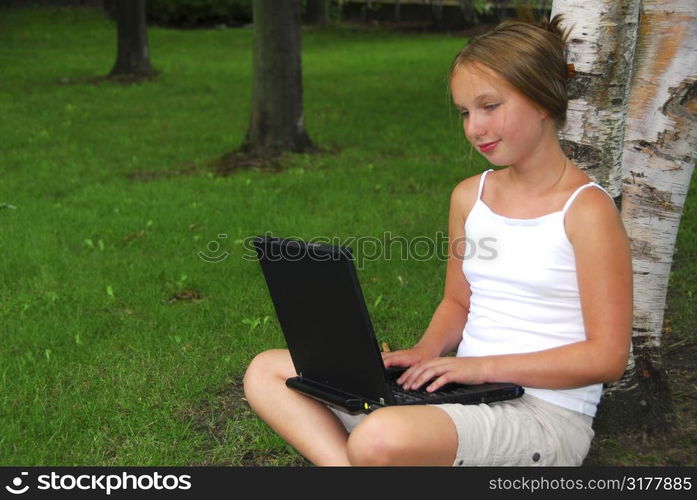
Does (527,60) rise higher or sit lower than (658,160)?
higher

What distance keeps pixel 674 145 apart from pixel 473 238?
4.98 feet

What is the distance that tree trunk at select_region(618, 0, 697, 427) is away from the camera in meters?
4.53

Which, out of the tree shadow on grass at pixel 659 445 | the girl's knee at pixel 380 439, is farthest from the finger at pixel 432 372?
the tree shadow on grass at pixel 659 445

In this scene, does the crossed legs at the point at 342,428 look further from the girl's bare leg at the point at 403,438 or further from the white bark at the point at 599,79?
the white bark at the point at 599,79

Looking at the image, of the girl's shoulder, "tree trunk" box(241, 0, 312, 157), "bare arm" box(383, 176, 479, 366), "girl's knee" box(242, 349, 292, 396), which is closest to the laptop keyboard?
"bare arm" box(383, 176, 479, 366)

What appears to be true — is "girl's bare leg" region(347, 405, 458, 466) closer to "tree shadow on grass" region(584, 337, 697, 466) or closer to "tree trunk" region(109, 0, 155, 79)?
"tree shadow on grass" region(584, 337, 697, 466)

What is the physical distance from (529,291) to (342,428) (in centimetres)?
82

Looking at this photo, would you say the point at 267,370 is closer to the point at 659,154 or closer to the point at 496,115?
the point at 496,115

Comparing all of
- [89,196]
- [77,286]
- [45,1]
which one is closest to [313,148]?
[89,196]

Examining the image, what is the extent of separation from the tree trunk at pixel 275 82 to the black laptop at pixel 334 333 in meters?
8.10

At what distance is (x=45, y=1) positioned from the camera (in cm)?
3200

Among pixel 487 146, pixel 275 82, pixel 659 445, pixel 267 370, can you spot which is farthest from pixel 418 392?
pixel 275 82

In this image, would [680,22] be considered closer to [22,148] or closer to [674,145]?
[674,145]

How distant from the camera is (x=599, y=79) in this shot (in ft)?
13.3
